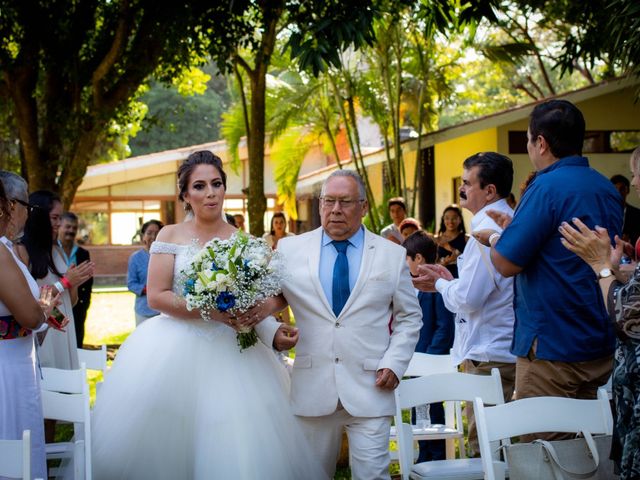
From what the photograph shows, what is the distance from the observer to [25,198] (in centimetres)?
562

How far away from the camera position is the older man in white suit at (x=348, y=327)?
5.14 metres

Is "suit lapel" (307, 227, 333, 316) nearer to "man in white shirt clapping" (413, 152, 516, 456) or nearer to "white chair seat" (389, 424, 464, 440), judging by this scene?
"man in white shirt clapping" (413, 152, 516, 456)

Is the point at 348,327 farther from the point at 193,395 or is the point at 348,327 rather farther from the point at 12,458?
the point at 12,458

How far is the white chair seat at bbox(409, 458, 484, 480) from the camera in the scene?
18.1 feet

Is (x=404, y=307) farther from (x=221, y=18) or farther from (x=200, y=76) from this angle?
(x=200, y=76)

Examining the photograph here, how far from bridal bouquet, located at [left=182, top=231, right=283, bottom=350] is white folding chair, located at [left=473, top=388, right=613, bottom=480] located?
1353 mm

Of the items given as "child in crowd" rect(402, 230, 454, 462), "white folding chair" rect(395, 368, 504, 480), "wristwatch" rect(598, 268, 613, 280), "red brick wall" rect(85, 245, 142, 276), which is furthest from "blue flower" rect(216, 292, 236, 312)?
"red brick wall" rect(85, 245, 142, 276)

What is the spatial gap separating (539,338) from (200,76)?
1870 centimetres

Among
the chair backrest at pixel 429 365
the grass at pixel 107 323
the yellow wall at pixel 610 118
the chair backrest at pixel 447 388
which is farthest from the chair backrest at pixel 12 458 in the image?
the yellow wall at pixel 610 118

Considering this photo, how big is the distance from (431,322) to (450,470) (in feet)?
8.07

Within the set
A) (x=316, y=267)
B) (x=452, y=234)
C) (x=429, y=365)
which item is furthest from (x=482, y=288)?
(x=452, y=234)

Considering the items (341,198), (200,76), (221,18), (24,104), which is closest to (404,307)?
(341,198)

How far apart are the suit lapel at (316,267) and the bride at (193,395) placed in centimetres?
46

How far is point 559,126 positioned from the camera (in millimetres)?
4848
